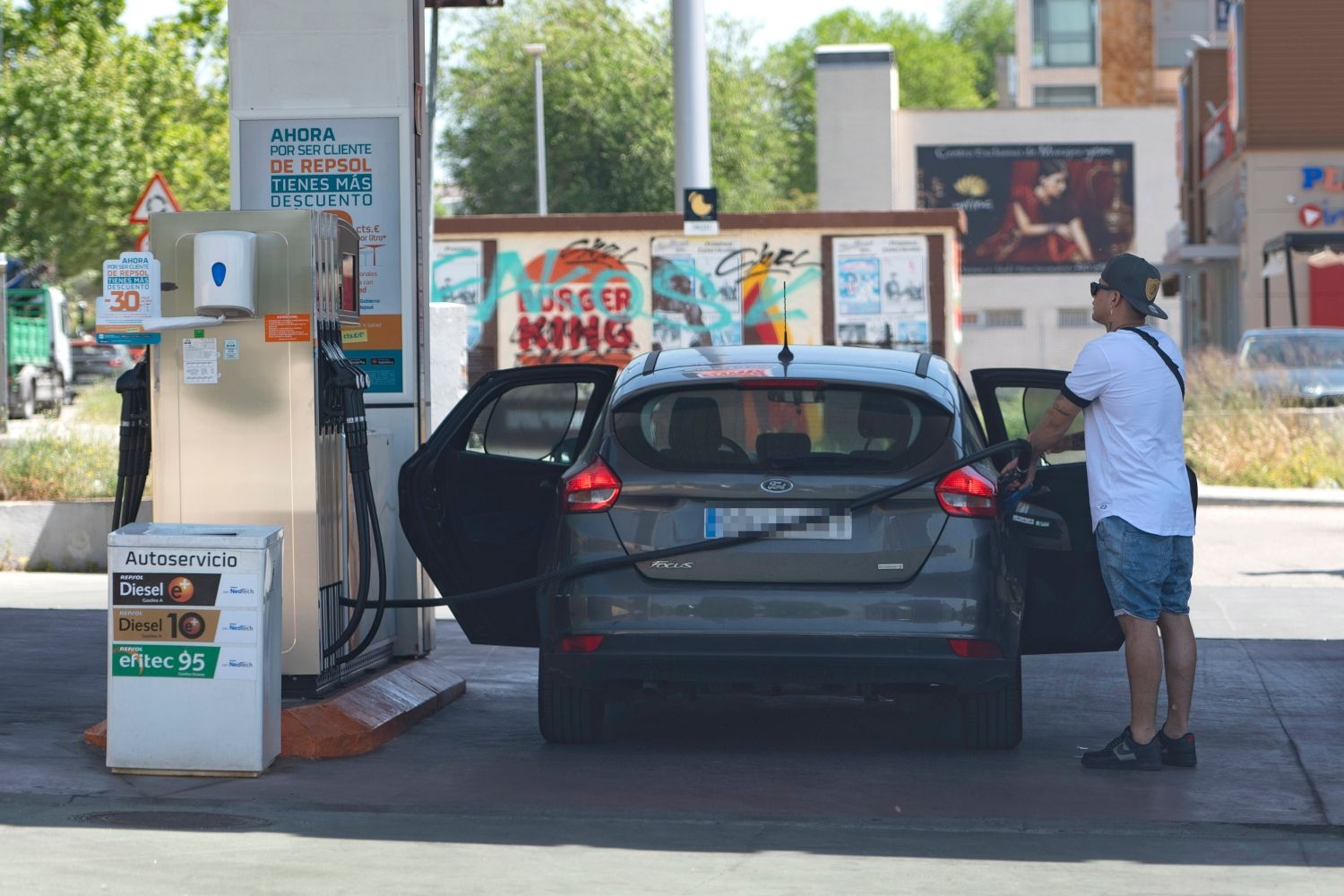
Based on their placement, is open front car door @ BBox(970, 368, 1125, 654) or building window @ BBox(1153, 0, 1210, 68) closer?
open front car door @ BBox(970, 368, 1125, 654)

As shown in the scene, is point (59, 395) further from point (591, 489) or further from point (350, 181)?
point (591, 489)

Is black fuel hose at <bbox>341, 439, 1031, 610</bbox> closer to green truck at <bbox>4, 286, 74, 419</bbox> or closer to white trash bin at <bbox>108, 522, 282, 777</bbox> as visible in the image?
white trash bin at <bbox>108, 522, 282, 777</bbox>

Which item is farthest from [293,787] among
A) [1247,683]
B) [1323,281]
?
[1323,281]

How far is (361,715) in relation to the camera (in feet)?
25.1

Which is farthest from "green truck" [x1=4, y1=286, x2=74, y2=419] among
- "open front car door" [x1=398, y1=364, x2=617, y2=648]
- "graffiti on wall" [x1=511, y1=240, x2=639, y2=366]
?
"open front car door" [x1=398, y1=364, x2=617, y2=648]

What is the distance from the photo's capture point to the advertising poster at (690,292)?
2638cm

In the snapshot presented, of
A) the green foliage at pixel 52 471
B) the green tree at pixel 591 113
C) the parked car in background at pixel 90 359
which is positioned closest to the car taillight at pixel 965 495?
the green foliage at pixel 52 471

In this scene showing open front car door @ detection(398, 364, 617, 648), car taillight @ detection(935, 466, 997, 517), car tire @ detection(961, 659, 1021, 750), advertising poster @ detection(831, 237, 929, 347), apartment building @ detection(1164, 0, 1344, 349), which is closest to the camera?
car taillight @ detection(935, 466, 997, 517)

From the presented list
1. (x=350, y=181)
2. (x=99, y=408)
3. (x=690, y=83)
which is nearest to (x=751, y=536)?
(x=350, y=181)

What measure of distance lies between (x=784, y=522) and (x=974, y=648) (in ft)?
2.58

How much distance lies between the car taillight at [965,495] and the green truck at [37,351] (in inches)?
A: 1078

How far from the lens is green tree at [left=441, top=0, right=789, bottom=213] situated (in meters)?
53.3

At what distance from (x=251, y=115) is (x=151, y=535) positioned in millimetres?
2698

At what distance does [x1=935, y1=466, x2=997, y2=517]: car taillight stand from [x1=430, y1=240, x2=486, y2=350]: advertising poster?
20.6m
